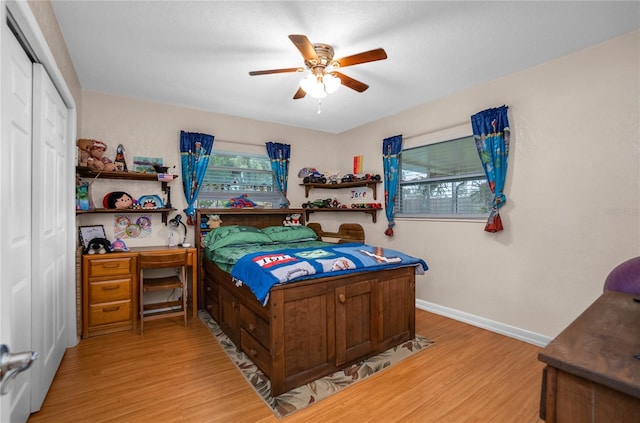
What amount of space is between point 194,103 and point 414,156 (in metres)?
2.95

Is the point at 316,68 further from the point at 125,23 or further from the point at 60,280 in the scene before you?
the point at 60,280

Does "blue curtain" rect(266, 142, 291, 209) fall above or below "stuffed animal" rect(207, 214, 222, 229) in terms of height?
above

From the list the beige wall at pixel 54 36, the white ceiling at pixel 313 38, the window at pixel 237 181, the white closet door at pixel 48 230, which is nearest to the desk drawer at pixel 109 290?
the white closet door at pixel 48 230

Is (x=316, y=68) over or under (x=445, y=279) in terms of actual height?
over

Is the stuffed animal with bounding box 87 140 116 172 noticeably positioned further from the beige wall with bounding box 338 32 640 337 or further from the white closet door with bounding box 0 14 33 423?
the beige wall with bounding box 338 32 640 337

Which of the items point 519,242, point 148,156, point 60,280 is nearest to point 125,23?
point 148,156

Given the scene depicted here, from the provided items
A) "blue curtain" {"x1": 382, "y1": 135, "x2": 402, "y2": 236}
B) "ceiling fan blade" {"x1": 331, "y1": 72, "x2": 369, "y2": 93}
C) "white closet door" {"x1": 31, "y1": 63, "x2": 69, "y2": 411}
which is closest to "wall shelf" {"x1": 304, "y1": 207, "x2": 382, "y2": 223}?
"blue curtain" {"x1": 382, "y1": 135, "x2": 402, "y2": 236}

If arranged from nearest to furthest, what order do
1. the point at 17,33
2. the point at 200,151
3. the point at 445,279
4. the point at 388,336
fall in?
the point at 17,33
the point at 388,336
the point at 445,279
the point at 200,151

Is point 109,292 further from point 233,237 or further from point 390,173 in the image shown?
point 390,173

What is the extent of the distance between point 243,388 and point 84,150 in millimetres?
2919

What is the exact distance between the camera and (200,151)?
384 cm

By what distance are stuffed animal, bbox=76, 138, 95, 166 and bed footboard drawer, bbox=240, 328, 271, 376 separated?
242cm

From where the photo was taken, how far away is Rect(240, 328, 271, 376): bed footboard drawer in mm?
2062

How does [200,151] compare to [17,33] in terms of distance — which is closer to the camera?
[17,33]
